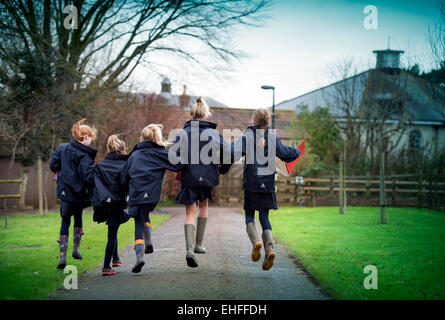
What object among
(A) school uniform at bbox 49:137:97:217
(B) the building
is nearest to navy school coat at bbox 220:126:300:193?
(A) school uniform at bbox 49:137:97:217

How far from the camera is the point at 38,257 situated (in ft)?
24.3

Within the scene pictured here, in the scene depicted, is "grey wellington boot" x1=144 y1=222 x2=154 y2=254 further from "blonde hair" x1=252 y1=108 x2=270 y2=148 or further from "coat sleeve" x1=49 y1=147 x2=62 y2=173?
"blonde hair" x1=252 y1=108 x2=270 y2=148

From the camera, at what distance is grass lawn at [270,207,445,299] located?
5.57m

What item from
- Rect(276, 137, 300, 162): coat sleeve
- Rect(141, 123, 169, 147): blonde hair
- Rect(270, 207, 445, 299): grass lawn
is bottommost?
Rect(270, 207, 445, 299): grass lawn

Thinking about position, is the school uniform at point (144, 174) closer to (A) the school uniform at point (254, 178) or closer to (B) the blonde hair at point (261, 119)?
(A) the school uniform at point (254, 178)

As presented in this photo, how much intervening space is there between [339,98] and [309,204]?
9253 mm

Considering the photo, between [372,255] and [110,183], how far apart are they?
479 cm

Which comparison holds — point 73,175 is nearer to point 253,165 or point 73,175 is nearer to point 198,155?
point 198,155

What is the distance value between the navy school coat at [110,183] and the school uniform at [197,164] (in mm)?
789

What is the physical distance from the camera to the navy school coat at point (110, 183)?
247 inches

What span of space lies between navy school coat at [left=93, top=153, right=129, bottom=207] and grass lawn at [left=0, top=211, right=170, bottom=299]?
3.61 ft

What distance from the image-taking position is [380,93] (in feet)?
99.3
